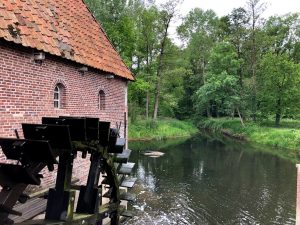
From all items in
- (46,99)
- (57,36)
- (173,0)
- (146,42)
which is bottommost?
(46,99)

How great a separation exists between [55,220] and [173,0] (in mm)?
24570

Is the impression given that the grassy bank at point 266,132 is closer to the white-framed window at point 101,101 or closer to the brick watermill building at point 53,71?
the brick watermill building at point 53,71

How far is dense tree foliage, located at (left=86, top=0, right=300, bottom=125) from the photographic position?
24250 millimetres

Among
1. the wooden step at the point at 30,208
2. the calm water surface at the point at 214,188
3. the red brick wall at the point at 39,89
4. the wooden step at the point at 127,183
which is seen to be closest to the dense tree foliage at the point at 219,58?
the calm water surface at the point at 214,188

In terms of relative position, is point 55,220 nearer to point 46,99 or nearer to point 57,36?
point 46,99

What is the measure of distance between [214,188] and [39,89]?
8000mm

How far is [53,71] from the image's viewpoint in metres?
7.07

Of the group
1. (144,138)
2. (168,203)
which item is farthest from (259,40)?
(168,203)

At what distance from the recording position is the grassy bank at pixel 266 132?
22.3 metres

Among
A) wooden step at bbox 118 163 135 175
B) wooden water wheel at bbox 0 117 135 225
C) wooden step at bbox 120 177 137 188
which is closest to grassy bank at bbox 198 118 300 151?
wooden step at bbox 120 177 137 188

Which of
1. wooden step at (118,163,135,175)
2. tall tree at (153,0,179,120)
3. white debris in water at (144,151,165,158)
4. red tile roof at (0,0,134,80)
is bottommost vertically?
white debris in water at (144,151,165,158)

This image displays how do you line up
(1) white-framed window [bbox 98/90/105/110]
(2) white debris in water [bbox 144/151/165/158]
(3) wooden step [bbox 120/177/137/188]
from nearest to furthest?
(3) wooden step [bbox 120/177/137/188]
(1) white-framed window [bbox 98/90/105/110]
(2) white debris in water [bbox 144/151/165/158]

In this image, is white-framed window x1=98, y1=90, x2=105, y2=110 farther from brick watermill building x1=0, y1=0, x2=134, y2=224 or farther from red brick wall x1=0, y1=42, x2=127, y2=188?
red brick wall x1=0, y1=42, x2=127, y2=188

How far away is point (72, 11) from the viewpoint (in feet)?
31.2
